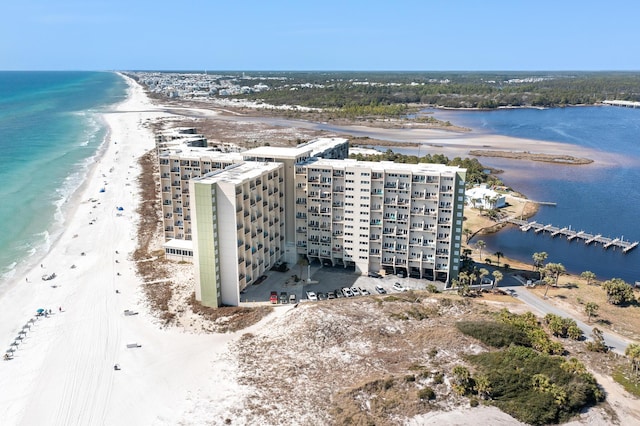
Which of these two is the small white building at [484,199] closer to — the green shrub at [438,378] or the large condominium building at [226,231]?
the large condominium building at [226,231]

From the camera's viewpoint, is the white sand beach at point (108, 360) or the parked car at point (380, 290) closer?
the white sand beach at point (108, 360)

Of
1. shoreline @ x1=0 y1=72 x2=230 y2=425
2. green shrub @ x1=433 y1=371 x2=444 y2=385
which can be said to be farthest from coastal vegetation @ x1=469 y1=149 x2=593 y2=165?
green shrub @ x1=433 y1=371 x2=444 y2=385

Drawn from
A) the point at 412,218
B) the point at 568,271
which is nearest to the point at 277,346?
the point at 412,218

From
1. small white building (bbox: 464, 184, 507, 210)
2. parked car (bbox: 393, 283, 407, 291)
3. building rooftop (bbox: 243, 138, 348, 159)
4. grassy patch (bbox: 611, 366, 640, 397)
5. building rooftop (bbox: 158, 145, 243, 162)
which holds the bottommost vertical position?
grassy patch (bbox: 611, 366, 640, 397)

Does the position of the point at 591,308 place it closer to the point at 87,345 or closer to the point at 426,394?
the point at 426,394

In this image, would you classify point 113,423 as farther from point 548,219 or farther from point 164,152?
point 548,219

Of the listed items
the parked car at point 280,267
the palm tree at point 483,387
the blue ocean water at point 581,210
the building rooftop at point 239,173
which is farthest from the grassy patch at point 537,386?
the blue ocean water at point 581,210

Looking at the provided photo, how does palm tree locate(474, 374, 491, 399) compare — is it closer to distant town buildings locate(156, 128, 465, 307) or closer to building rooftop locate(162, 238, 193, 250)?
distant town buildings locate(156, 128, 465, 307)
